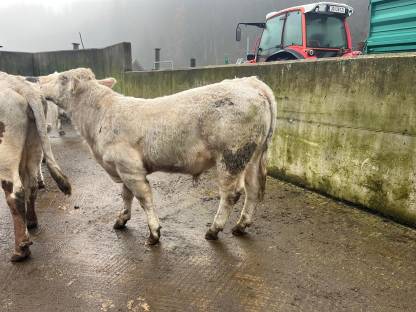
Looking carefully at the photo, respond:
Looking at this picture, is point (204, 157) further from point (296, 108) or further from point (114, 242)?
point (296, 108)

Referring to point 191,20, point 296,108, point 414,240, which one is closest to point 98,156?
point 296,108

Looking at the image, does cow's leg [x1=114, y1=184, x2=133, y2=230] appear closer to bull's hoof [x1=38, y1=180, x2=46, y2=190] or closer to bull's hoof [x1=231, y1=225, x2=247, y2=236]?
bull's hoof [x1=231, y1=225, x2=247, y2=236]

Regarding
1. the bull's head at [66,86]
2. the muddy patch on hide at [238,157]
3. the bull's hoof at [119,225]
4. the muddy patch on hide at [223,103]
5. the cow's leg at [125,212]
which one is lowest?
the bull's hoof at [119,225]

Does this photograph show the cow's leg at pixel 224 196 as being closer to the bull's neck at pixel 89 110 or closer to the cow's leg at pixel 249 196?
the cow's leg at pixel 249 196

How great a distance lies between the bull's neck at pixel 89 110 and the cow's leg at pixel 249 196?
179 centimetres

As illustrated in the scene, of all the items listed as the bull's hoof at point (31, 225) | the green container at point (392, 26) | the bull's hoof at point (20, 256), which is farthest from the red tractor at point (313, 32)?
the bull's hoof at point (20, 256)

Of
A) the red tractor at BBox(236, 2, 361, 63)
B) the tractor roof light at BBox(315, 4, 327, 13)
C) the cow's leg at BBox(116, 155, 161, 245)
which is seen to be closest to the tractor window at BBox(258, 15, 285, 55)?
the red tractor at BBox(236, 2, 361, 63)

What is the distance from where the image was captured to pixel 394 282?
9.59ft

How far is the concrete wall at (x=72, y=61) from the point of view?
489 inches

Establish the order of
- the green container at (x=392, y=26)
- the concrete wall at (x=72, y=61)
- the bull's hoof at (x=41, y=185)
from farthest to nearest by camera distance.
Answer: the concrete wall at (x=72, y=61), the green container at (x=392, y=26), the bull's hoof at (x=41, y=185)

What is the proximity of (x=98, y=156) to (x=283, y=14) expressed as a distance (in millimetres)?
8450

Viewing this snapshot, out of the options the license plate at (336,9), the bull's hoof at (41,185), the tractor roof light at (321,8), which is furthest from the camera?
the license plate at (336,9)

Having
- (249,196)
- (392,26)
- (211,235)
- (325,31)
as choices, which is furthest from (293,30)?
(211,235)

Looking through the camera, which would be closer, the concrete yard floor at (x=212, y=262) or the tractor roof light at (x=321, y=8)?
the concrete yard floor at (x=212, y=262)
